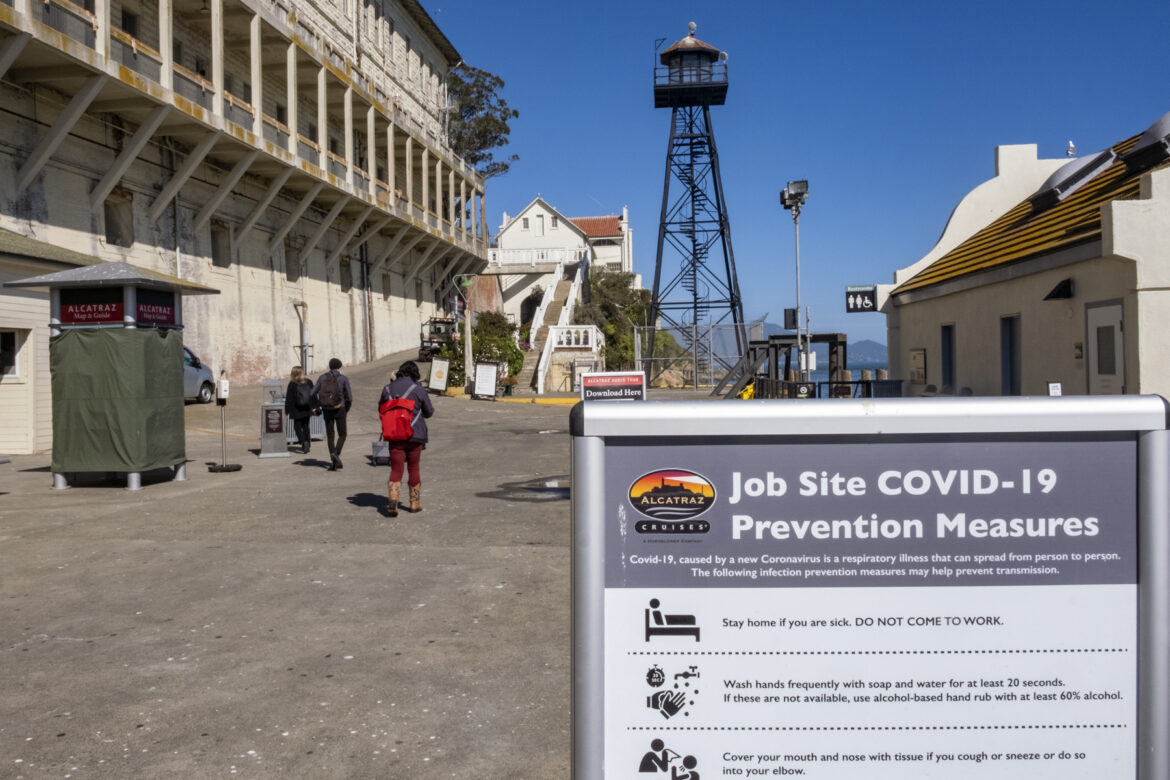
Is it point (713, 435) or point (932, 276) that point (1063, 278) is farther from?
point (713, 435)

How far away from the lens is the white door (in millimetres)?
9820

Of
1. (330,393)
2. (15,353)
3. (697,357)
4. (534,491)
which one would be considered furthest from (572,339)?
(534,491)

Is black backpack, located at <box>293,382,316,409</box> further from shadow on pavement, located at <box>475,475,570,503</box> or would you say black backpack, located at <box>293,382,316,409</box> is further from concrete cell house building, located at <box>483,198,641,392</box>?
concrete cell house building, located at <box>483,198,641,392</box>

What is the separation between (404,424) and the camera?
387 inches

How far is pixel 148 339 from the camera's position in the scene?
1227 cm

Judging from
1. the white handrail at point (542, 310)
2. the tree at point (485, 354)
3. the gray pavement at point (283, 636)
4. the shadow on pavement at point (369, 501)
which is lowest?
the gray pavement at point (283, 636)

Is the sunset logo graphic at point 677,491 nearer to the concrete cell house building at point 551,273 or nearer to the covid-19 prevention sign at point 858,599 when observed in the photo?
the covid-19 prevention sign at point 858,599

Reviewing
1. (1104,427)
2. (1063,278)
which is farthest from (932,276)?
(1104,427)

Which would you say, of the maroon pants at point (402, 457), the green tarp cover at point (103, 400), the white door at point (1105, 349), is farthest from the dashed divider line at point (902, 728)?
the green tarp cover at point (103, 400)

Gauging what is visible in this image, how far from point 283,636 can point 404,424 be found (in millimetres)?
4203

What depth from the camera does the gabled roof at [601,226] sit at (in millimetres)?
90375

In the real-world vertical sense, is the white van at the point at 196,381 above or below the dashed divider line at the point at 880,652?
above

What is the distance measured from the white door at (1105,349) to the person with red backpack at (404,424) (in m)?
7.12

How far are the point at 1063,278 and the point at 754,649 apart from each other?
34.2 feet
